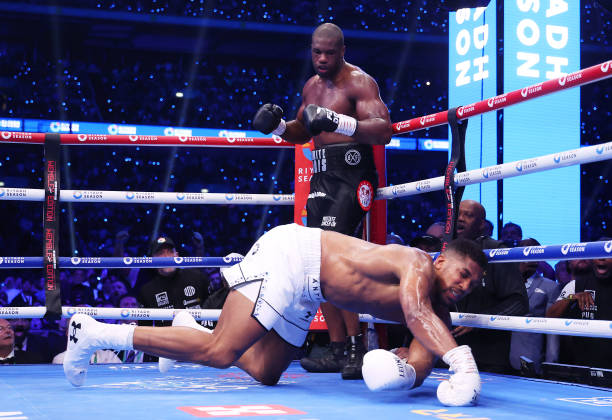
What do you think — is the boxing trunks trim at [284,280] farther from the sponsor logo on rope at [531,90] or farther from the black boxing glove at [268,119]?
the sponsor logo on rope at [531,90]

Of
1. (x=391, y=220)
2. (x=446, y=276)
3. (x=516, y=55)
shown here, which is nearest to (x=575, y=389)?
(x=446, y=276)

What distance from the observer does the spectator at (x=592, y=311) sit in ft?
9.90

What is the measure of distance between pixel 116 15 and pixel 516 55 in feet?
22.9

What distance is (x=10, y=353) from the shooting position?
2902 millimetres

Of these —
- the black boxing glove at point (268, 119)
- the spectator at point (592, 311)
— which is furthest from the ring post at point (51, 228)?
the spectator at point (592, 311)

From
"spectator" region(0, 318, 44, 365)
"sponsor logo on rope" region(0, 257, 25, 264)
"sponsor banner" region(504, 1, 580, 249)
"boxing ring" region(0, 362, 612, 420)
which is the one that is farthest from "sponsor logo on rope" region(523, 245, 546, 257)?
"sponsor banner" region(504, 1, 580, 249)

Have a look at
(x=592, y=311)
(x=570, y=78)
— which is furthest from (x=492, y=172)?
(x=592, y=311)

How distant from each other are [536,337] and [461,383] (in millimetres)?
1683

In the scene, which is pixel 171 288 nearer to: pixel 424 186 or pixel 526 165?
pixel 424 186

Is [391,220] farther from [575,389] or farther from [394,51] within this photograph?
[575,389]

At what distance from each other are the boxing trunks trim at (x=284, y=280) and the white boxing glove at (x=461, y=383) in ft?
1.58

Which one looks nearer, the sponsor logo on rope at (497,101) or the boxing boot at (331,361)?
the sponsor logo on rope at (497,101)

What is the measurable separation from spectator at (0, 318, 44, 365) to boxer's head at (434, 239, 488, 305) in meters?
1.84

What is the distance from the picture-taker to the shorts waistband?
102 inches
